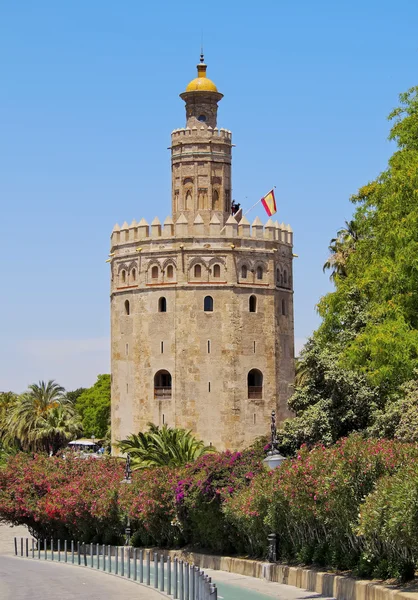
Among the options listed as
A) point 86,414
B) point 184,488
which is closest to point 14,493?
point 184,488

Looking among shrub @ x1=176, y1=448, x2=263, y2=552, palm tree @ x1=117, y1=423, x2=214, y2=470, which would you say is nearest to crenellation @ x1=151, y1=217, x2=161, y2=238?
palm tree @ x1=117, y1=423, x2=214, y2=470

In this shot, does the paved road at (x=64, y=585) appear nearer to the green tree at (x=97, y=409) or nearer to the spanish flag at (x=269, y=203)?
the spanish flag at (x=269, y=203)

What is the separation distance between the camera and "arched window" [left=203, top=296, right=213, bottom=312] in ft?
A: 200

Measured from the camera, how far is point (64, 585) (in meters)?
25.0

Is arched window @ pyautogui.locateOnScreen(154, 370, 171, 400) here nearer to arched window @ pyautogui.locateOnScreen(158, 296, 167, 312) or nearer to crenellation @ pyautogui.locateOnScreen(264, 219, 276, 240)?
arched window @ pyautogui.locateOnScreen(158, 296, 167, 312)

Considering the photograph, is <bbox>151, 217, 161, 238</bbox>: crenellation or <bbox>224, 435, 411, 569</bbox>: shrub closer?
<bbox>224, 435, 411, 569</bbox>: shrub

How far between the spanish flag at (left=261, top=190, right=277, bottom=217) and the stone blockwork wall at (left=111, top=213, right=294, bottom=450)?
381 centimetres

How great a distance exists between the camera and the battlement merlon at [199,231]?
2425 inches

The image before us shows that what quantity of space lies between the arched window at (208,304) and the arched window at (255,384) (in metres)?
3.88

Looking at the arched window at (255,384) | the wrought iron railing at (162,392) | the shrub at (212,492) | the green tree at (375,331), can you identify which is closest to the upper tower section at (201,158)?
the arched window at (255,384)

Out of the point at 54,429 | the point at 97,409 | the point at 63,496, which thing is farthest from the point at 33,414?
the point at 63,496

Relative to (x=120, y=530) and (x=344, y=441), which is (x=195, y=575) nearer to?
(x=344, y=441)

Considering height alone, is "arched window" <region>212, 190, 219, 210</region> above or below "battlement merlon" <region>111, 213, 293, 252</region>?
above

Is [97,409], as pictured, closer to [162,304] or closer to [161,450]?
[162,304]
